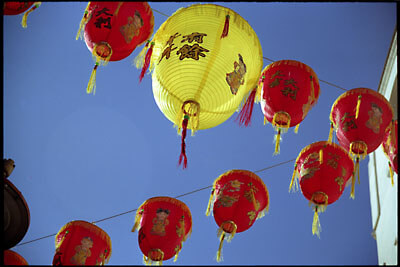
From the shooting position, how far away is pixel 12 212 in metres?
4.42

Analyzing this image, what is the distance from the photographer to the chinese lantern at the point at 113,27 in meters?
4.20

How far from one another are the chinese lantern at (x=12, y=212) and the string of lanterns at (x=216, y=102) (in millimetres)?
59

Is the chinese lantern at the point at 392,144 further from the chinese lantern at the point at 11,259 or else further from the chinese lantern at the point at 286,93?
the chinese lantern at the point at 11,259

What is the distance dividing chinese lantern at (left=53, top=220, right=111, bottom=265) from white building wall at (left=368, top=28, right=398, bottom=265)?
178 inches

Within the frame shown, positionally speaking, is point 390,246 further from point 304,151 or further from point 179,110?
point 179,110

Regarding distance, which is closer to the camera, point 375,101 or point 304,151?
point 375,101

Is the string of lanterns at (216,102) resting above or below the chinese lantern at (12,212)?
above

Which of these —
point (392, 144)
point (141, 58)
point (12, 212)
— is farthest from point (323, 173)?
point (12, 212)

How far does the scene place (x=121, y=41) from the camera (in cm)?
425

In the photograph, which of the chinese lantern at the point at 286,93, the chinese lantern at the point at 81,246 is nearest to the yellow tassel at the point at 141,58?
the chinese lantern at the point at 286,93

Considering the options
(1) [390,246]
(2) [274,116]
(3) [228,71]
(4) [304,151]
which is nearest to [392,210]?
(1) [390,246]

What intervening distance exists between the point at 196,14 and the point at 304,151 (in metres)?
2.13

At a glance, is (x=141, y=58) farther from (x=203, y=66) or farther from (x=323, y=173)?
(x=323, y=173)

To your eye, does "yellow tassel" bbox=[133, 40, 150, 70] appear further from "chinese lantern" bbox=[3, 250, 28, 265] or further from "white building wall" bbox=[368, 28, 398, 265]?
"white building wall" bbox=[368, 28, 398, 265]
